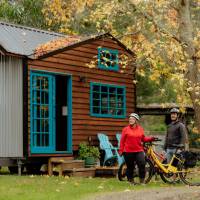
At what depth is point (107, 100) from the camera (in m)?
20.0

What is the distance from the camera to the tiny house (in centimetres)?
1675

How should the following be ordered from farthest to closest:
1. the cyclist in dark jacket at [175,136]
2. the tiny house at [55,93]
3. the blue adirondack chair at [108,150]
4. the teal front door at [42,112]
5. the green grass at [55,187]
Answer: the blue adirondack chair at [108,150], the teal front door at [42,112], the tiny house at [55,93], the cyclist in dark jacket at [175,136], the green grass at [55,187]

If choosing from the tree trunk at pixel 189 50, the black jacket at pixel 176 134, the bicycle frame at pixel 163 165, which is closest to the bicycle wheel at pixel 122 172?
the bicycle frame at pixel 163 165

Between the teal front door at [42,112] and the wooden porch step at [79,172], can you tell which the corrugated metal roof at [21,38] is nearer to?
the teal front door at [42,112]

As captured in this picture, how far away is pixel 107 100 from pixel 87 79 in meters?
1.20

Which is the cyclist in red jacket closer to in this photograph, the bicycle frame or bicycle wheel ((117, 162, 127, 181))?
the bicycle frame

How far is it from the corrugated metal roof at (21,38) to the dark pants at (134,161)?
4398mm

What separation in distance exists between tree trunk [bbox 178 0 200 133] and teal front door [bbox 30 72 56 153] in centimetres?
451

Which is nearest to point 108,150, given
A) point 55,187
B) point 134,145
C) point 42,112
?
point 42,112

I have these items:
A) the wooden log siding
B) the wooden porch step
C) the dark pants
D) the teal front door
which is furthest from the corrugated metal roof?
the dark pants

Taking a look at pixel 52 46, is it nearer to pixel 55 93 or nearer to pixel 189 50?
pixel 55 93

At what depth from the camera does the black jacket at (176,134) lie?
1483cm

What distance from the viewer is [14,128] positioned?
54.9 ft

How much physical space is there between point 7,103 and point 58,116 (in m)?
2.36
